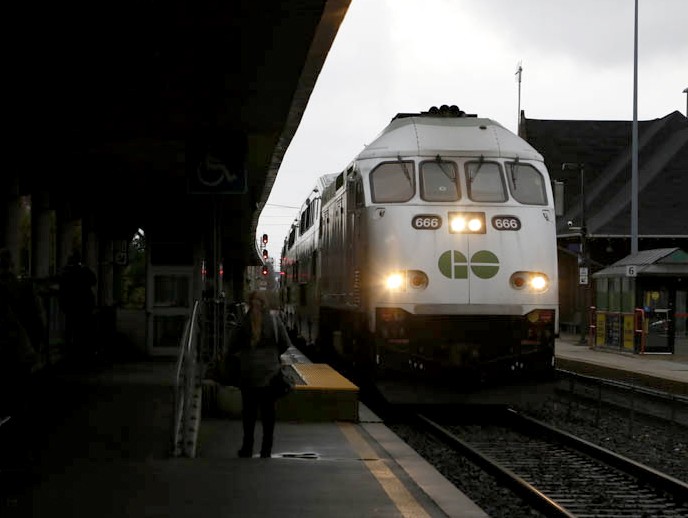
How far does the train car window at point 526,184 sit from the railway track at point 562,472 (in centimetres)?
296

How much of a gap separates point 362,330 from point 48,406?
4.20m

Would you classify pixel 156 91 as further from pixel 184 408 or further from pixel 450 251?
pixel 450 251

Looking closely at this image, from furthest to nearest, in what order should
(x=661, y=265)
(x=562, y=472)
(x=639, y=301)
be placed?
(x=639, y=301) < (x=661, y=265) < (x=562, y=472)

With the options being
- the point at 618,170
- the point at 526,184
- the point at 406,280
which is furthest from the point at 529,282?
the point at 618,170

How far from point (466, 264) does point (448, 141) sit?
6.26 ft

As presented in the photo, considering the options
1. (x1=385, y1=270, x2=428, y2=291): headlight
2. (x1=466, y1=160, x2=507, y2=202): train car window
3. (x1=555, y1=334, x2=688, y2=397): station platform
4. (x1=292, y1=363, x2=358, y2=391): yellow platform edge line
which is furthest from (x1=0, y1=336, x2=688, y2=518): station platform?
(x1=555, y1=334, x2=688, y2=397): station platform

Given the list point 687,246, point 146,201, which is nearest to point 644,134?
point 687,246

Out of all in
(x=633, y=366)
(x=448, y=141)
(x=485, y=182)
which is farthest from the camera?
(x=633, y=366)

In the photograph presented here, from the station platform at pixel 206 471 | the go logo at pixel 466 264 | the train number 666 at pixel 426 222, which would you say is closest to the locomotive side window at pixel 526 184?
the go logo at pixel 466 264

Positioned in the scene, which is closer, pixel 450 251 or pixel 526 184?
pixel 450 251

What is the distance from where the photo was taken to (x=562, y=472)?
12305 mm

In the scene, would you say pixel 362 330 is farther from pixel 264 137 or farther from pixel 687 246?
pixel 687 246

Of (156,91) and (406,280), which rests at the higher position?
(156,91)

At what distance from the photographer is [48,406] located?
1455 cm
